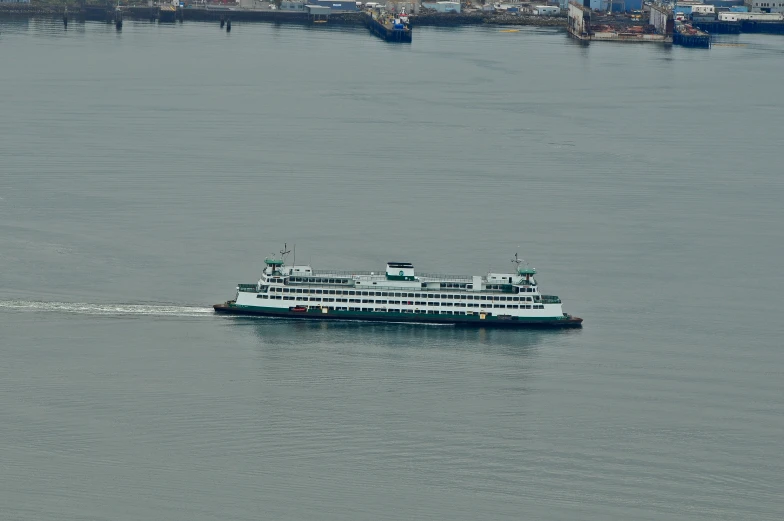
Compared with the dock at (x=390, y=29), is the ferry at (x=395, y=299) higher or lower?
lower

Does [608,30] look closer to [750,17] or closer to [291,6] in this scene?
[750,17]

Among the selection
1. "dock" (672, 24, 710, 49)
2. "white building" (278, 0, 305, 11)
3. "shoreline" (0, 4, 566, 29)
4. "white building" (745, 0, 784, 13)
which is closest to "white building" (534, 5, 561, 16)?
"shoreline" (0, 4, 566, 29)

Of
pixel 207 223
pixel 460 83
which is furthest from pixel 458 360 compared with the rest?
pixel 460 83

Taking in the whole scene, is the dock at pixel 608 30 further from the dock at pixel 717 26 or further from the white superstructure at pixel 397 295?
the white superstructure at pixel 397 295

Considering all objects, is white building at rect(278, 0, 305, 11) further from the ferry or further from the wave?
the wave

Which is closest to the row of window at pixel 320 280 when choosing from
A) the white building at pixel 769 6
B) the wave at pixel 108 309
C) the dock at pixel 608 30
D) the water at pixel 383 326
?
the water at pixel 383 326

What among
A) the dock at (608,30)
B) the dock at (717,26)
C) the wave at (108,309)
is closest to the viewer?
the wave at (108,309)
